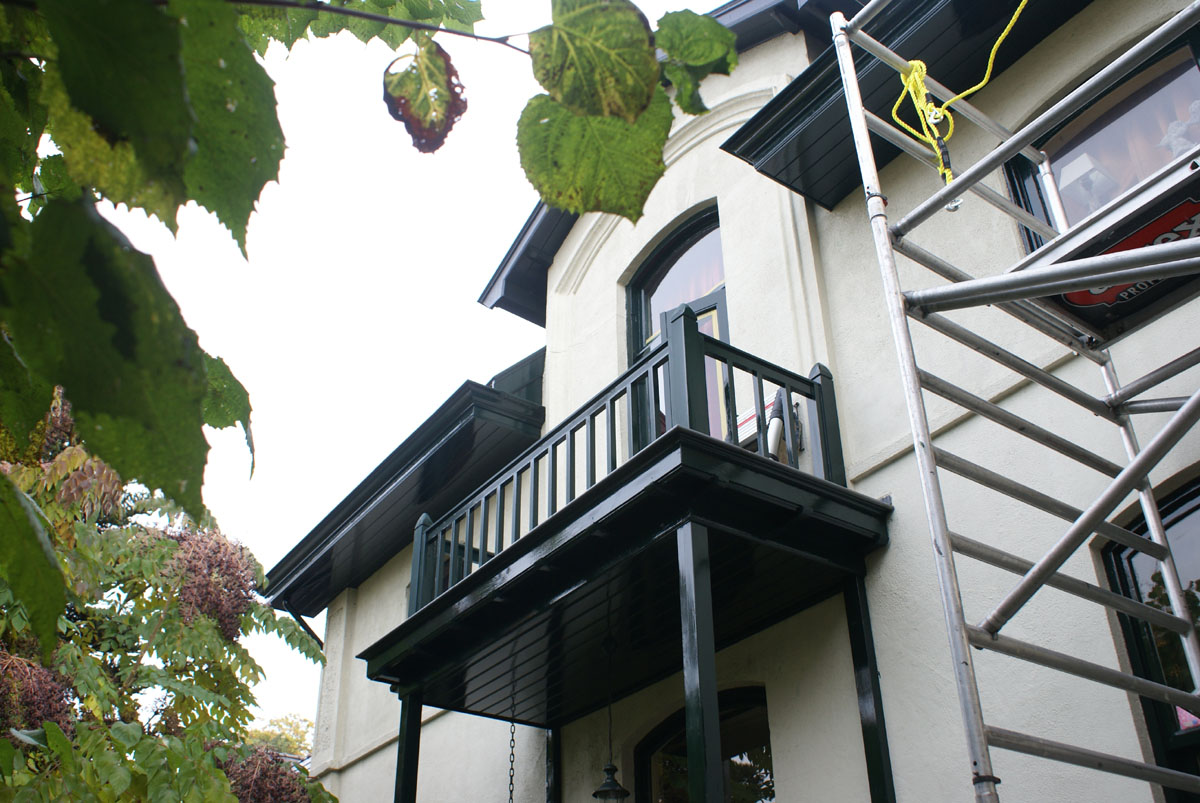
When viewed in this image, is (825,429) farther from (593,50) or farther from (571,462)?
(593,50)

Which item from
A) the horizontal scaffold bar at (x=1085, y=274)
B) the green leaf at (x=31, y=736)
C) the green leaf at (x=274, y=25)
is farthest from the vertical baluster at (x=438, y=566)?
the green leaf at (x=274, y=25)

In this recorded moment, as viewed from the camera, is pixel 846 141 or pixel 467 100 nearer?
pixel 467 100

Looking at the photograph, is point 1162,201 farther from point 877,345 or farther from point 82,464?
point 82,464

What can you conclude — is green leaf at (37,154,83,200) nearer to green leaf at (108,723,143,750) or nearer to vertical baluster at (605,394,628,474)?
green leaf at (108,723,143,750)

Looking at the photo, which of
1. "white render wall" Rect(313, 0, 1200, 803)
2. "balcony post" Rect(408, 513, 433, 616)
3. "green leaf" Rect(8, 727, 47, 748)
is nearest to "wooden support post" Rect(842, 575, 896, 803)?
"white render wall" Rect(313, 0, 1200, 803)

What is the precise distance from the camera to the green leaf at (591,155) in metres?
1.25

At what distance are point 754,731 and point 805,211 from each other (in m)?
3.79

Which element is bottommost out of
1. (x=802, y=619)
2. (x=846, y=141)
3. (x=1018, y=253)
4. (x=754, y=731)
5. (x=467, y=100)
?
(x=467, y=100)

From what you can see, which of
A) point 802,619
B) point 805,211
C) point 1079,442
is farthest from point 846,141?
point 802,619

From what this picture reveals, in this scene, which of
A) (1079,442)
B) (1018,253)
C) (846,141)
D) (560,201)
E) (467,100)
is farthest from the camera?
(846,141)

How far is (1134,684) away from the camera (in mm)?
3660

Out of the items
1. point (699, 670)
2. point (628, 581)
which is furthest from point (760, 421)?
point (699, 670)

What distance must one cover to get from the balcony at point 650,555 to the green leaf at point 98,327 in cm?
471

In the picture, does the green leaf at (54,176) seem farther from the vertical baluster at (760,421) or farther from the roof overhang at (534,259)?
the roof overhang at (534,259)
